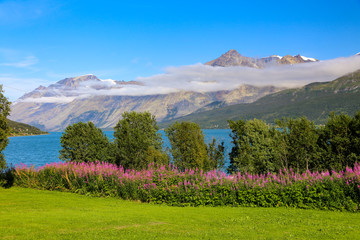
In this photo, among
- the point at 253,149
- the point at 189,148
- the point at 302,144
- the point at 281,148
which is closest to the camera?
the point at 302,144

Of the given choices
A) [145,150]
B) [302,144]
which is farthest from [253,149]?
[145,150]

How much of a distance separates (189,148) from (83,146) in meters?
9.26

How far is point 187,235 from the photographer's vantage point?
8984 millimetres

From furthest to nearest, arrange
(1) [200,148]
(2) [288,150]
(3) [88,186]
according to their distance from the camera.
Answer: (1) [200,148] < (2) [288,150] < (3) [88,186]

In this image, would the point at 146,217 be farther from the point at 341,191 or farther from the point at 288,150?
the point at 288,150

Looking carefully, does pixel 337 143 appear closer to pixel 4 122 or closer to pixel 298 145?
pixel 298 145

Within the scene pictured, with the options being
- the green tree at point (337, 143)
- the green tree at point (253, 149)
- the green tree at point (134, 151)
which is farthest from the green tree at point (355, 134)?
the green tree at point (134, 151)

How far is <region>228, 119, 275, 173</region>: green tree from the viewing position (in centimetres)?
2484

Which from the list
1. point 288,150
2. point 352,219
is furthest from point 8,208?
point 288,150

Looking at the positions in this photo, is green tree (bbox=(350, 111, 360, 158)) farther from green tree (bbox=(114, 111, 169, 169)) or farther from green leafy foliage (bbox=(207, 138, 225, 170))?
green tree (bbox=(114, 111, 169, 169))

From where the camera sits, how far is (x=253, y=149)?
2544 cm

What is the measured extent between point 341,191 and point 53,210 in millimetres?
12493

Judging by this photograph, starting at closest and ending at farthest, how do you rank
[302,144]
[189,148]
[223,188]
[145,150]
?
[223,188], [302,144], [145,150], [189,148]

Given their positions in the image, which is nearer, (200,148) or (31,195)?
(31,195)
